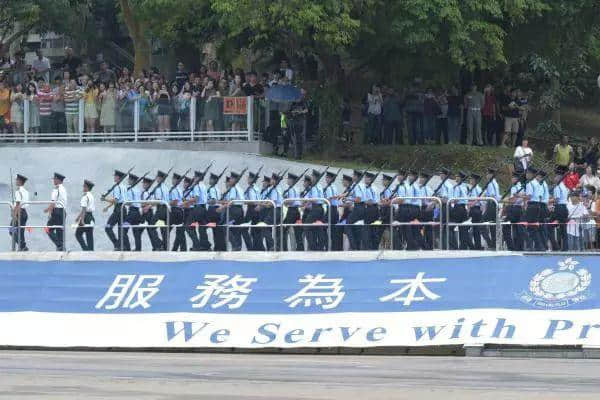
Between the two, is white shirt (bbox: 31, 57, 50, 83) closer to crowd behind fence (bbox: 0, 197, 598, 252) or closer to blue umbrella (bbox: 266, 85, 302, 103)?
blue umbrella (bbox: 266, 85, 302, 103)

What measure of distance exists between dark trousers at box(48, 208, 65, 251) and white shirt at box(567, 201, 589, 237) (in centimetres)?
903

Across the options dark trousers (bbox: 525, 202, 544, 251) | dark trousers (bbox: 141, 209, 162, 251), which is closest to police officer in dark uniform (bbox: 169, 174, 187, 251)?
dark trousers (bbox: 141, 209, 162, 251)

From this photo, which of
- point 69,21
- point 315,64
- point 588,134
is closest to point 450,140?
point 315,64

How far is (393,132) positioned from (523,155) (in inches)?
176

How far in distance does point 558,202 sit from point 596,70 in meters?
20.2

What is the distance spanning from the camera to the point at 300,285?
24672mm

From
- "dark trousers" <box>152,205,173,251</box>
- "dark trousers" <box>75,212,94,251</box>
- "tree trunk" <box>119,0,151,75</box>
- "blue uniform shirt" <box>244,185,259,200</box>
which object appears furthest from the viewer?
"tree trunk" <box>119,0,151,75</box>

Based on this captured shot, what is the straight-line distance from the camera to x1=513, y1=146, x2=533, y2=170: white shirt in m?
32.4

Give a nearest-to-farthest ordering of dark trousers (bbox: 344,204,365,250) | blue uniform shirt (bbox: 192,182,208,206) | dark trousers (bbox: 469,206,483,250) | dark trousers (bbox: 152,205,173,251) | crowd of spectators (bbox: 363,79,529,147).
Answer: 1. dark trousers (bbox: 469,206,483,250)
2. dark trousers (bbox: 344,204,365,250)
3. dark trousers (bbox: 152,205,173,251)
4. blue uniform shirt (bbox: 192,182,208,206)
5. crowd of spectators (bbox: 363,79,529,147)

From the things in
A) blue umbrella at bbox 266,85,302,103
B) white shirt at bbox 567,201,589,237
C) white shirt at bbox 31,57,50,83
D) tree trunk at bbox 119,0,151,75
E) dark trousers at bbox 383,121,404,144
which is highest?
tree trunk at bbox 119,0,151,75

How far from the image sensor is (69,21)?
47344 mm

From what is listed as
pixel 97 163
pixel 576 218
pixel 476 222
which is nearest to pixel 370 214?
pixel 476 222

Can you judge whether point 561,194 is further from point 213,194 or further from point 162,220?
point 162,220

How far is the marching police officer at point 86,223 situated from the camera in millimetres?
29297
